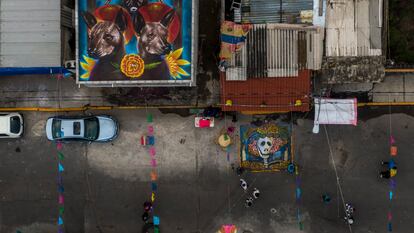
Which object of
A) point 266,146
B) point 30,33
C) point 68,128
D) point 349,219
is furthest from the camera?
point 266,146

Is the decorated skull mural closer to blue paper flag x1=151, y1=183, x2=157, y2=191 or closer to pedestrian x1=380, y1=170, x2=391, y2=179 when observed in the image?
pedestrian x1=380, y1=170, x2=391, y2=179

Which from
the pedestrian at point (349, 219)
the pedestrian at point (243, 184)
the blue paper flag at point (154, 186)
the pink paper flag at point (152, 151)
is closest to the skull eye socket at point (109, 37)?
the pink paper flag at point (152, 151)

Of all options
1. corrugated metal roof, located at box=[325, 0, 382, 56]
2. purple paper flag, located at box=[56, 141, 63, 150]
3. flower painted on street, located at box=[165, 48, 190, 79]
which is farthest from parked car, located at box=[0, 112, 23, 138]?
corrugated metal roof, located at box=[325, 0, 382, 56]

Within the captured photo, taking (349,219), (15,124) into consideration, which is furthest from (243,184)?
(15,124)

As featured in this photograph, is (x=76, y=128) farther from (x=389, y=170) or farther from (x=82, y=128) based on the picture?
(x=389, y=170)

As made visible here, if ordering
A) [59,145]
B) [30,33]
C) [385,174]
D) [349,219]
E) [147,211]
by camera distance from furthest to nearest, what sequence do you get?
1. [59,145]
2. [147,211]
3. [349,219]
4. [385,174]
5. [30,33]

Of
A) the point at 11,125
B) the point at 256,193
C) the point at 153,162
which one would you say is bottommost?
the point at 256,193

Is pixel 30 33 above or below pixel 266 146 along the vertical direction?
above
